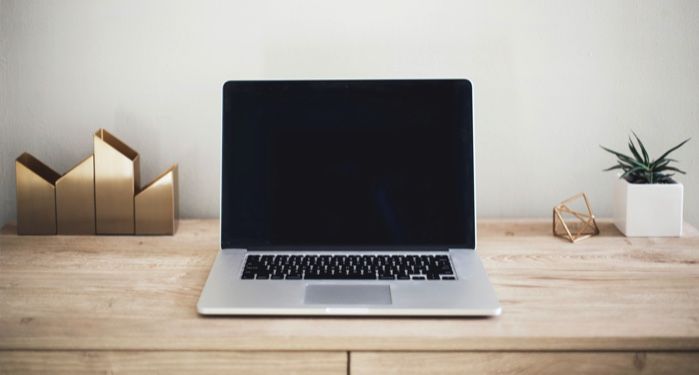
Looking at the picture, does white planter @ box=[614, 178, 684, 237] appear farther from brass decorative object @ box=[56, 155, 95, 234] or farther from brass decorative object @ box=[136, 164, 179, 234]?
brass decorative object @ box=[56, 155, 95, 234]

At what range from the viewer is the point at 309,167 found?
1233 millimetres

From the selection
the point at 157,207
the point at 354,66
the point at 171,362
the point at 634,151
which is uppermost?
the point at 354,66

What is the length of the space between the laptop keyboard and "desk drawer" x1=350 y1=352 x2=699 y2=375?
187 millimetres

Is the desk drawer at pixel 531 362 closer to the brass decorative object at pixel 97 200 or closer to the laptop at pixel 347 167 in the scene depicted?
the laptop at pixel 347 167

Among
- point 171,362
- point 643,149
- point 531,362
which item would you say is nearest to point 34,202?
point 171,362

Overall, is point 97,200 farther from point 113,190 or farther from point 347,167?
point 347,167

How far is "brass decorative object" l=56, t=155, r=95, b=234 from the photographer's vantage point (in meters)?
1.31

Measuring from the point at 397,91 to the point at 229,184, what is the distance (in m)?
0.34

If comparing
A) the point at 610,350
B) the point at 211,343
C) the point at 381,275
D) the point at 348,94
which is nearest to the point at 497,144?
the point at 348,94

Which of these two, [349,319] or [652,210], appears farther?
[652,210]

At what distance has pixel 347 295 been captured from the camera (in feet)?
3.35

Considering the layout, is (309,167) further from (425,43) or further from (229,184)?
(425,43)

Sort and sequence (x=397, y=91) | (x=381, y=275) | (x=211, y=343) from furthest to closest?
(x=397, y=91) → (x=381, y=275) → (x=211, y=343)

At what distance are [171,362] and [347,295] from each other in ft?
0.87
